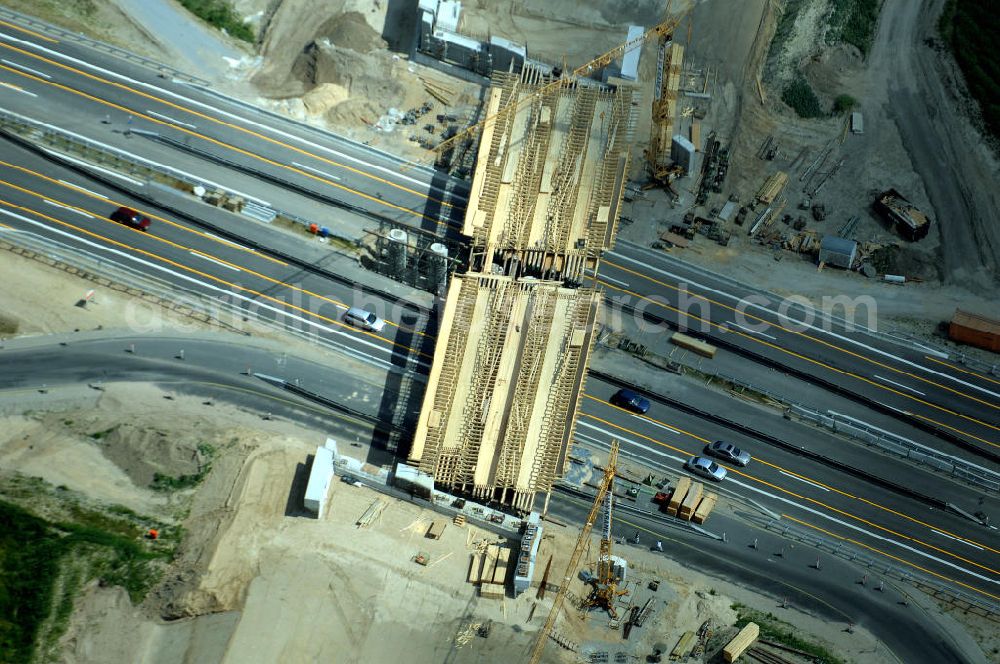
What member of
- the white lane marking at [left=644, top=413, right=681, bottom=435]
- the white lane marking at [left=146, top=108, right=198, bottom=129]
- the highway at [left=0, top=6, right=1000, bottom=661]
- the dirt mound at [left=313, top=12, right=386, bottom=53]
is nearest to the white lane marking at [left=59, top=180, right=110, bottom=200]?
the highway at [left=0, top=6, right=1000, bottom=661]

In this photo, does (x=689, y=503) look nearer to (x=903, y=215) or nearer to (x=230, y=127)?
(x=903, y=215)

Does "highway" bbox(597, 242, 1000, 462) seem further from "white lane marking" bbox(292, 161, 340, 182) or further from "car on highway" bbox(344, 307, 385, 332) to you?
"white lane marking" bbox(292, 161, 340, 182)

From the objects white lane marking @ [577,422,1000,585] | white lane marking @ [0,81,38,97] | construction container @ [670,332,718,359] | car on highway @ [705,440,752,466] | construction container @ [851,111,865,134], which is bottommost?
white lane marking @ [577,422,1000,585]

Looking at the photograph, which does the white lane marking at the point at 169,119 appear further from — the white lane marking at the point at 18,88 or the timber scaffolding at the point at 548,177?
the timber scaffolding at the point at 548,177

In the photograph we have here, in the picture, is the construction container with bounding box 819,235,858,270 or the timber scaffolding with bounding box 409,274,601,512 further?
the construction container with bounding box 819,235,858,270

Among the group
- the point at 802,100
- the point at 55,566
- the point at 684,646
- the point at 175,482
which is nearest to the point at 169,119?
the point at 175,482

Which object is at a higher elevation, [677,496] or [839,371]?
[839,371]

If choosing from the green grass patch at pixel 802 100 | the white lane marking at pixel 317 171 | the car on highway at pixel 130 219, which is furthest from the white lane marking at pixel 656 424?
the car on highway at pixel 130 219
